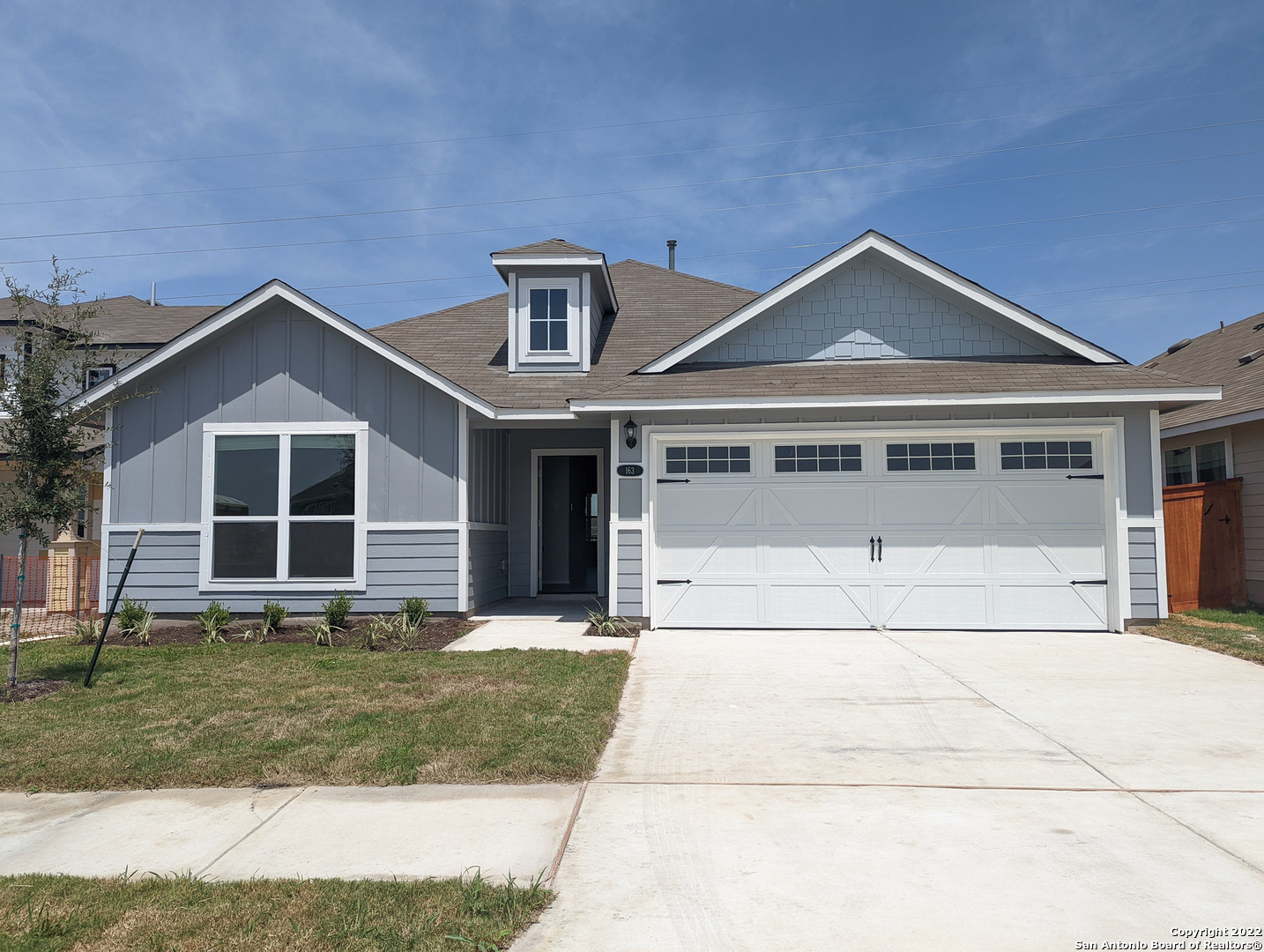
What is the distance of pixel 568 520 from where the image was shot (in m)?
14.7

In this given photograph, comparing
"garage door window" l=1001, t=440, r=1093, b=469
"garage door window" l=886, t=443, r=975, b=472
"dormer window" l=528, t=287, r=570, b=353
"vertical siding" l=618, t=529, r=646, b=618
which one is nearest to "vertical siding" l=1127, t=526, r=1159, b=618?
"garage door window" l=1001, t=440, r=1093, b=469

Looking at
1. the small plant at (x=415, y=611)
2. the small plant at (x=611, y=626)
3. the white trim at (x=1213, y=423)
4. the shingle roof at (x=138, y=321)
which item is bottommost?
the small plant at (x=611, y=626)

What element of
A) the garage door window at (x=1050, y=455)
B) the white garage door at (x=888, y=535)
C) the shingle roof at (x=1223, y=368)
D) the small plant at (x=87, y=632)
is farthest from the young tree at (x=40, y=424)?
the shingle roof at (x=1223, y=368)

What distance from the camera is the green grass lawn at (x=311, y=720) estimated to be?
4949 millimetres

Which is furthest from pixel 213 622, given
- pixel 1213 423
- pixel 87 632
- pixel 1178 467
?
pixel 1178 467

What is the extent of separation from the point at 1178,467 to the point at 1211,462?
126 cm

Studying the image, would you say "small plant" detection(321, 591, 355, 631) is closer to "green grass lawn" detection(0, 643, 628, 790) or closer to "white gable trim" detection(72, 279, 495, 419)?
"green grass lawn" detection(0, 643, 628, 790)

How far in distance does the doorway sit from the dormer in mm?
2114

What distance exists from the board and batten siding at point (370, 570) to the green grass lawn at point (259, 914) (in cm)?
767

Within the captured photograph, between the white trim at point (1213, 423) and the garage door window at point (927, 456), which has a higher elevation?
the white trim at point (1213, 423)

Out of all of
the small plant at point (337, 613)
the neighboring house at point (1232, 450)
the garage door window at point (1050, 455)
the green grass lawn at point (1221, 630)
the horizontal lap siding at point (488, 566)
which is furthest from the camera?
the neighboring house at point (1232, 450)

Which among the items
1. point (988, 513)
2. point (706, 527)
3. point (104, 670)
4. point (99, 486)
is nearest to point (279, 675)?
point (104, 670)

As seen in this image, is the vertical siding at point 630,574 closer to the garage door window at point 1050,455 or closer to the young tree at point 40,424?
the garage door window at point 1050,455

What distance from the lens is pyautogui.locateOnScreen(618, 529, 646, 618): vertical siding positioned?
1062cm
